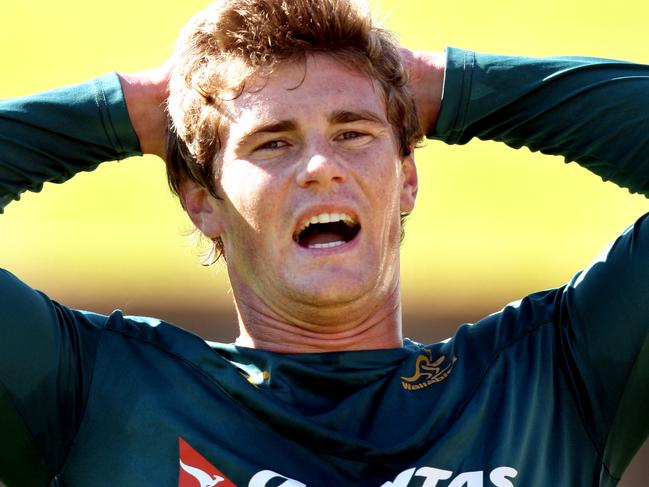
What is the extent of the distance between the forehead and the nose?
101 millimetres

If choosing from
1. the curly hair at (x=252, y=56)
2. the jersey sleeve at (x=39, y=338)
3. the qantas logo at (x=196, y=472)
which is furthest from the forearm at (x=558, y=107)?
the qantas logo at (x=196, y=472)

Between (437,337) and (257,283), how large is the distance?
3.30m

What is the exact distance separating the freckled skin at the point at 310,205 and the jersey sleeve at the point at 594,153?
0.22m

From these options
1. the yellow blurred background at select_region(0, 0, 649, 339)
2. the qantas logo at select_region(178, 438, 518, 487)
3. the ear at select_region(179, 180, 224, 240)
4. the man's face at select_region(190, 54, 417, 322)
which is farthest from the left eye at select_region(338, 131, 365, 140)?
the yellow blurred background at select_region(0, 0, 649, 339)

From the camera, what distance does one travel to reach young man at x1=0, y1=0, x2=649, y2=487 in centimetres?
221

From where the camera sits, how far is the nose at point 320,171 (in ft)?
7.59

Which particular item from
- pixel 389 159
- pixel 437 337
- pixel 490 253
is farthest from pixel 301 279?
pixel 490 253

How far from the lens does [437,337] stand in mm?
5688

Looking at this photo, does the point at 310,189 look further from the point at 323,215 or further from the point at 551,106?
the point at 551,106

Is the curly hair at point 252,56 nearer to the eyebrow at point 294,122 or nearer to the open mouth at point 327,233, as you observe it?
the eyebrow at point 294,122

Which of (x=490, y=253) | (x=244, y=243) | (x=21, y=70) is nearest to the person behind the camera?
(x=244, y=243)

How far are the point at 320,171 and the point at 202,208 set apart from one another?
414 millimetres

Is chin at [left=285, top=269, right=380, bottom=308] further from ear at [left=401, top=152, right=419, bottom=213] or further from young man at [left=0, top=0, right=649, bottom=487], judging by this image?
ear at [left=401, top=152, right=419, bottom=213]

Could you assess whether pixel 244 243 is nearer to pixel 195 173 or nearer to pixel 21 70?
pixel 195 173
